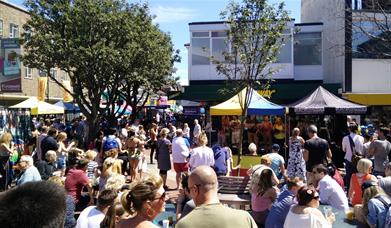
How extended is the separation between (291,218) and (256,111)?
8.94m

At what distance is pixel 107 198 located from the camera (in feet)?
16.3

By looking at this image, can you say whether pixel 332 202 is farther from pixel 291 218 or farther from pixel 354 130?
pixel 354 130

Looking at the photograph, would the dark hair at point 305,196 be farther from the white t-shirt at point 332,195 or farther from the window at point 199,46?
the window at point 199,46

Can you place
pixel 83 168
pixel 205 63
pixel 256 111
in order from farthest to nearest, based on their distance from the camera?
pixel 205 63 → pixel 256 111 → pixel 83 168

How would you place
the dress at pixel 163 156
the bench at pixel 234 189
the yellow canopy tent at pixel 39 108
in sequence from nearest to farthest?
the bench at pixel 234 189 → the dress at pixel 163 156 → the yellow canopy tent at pixel 39 108

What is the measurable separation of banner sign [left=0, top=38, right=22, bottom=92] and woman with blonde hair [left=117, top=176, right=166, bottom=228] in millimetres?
19079

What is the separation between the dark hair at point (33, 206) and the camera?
5.05 feet

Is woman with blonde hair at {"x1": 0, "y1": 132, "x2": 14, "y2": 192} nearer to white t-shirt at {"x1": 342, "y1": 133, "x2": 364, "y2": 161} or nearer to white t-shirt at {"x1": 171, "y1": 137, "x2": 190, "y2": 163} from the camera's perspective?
white t-shirt at {"x1": 171, "y1": 137, "x2": 190, "y2": 163}

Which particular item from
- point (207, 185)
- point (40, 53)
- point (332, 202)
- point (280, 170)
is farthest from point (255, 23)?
point (40, 53)

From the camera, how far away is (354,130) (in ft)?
38.2

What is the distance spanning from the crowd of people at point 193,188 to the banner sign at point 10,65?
33.3 feet

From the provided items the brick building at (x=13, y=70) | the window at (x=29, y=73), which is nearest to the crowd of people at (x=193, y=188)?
the brick building at (x=13, y=70)

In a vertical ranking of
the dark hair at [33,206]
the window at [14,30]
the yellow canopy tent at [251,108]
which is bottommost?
the dark hair at [33,206]

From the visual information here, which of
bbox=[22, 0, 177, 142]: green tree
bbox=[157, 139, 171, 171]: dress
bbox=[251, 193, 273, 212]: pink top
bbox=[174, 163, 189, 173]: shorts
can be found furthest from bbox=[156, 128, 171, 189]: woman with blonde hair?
bbox=[22, 0, 177, 142]: green tree
